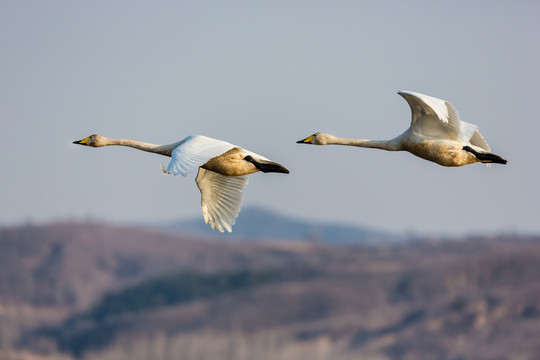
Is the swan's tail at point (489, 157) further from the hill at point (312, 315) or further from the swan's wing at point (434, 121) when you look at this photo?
the hill at point (312, 315)

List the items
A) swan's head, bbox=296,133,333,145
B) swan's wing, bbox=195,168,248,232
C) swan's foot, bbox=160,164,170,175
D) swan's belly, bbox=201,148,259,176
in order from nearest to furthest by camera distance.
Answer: swan's foot, bbox=160,164,170,175 < swan's belly, bbox=201,148,259,176 < swan's head, bbox=296,133,333,145 < swan's wing, bbox=195,168,248,232

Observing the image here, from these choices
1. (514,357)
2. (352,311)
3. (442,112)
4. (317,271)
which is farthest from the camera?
(317,271)

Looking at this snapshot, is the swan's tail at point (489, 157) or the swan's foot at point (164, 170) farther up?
the swan's tail at point (489, 157)

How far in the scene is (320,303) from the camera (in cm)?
16738

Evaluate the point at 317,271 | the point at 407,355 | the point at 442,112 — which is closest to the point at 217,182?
the point at 442,112

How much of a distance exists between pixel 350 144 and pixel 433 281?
494 ft

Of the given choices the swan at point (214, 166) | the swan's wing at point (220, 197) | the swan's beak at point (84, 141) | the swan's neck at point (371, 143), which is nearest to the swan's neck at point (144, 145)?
the swan at point (214, 166)

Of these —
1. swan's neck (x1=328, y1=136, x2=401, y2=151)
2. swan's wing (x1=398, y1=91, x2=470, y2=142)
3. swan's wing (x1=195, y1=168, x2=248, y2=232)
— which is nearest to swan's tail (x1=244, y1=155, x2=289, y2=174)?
swan's neck (x1=328, y1=136, x2=401, y2=151)

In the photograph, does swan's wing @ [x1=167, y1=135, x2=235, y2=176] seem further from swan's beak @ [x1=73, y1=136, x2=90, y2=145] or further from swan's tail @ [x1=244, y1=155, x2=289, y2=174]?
swan's beak @ [x1=73, y1=136, x2=90, y2=145]

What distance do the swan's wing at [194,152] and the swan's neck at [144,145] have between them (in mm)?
872

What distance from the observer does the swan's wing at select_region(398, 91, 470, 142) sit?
71.4 ft

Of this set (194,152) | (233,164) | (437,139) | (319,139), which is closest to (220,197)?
(233,164)

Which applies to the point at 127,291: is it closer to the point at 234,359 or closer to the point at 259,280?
the point at 259,280

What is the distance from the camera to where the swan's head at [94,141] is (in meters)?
25.5
